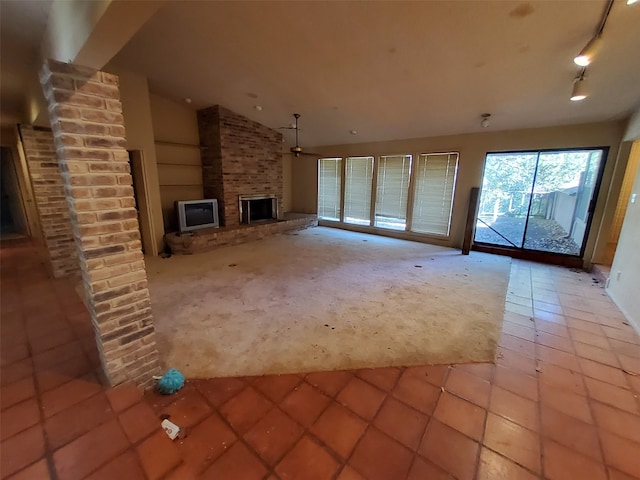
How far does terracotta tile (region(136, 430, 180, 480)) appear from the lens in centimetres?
118

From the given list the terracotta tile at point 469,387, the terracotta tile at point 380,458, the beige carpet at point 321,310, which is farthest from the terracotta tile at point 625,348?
the terracotta tile at point 380,458

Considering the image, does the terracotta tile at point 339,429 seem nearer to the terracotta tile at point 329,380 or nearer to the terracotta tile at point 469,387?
the terracotta tile at point 329,380

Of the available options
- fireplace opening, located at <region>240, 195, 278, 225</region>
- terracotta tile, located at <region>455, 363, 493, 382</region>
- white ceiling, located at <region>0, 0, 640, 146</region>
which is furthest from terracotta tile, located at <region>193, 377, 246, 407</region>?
fireplace opening, located at <region>240, 195, 278, 225</region>

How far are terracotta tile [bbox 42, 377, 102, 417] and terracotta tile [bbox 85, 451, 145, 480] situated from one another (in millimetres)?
531

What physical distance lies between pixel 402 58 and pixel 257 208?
459 cm

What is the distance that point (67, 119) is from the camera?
1280 mm

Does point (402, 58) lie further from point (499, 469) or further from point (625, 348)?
point (499, 469)

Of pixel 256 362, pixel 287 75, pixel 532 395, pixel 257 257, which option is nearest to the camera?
pixel 532 395

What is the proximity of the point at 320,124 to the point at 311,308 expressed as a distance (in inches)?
168

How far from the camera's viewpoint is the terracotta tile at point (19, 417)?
131 cm

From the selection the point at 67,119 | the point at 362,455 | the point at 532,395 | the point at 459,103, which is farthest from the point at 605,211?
the point at 67,119

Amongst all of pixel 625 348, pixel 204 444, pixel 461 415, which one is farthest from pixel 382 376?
pixel 625 348

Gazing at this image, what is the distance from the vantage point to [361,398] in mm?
1680

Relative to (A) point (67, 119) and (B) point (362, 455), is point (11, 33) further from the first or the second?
Result: (B) point (362, 455)
